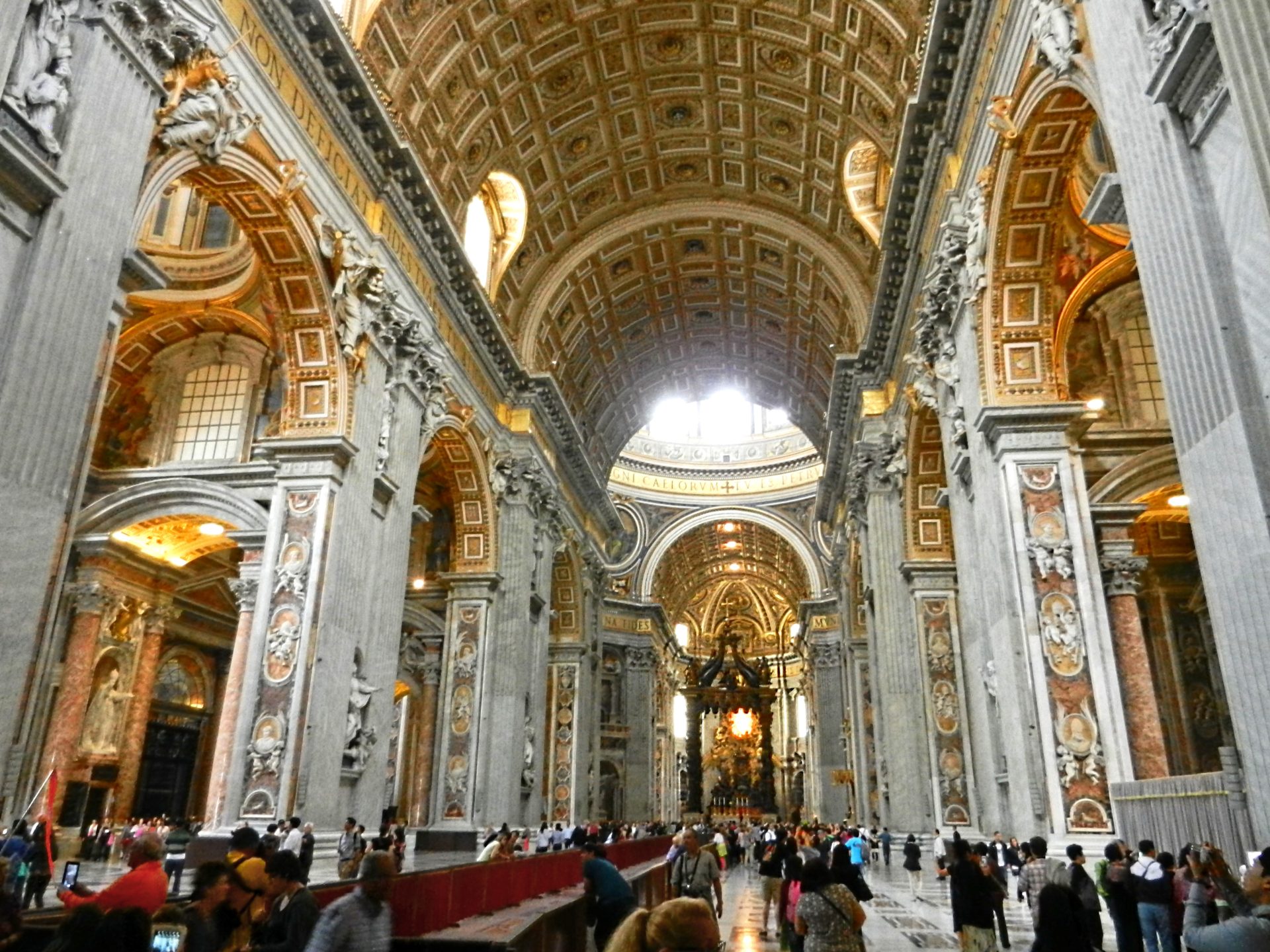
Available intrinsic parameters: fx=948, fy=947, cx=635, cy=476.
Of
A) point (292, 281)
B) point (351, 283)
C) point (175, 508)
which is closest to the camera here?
point (292, 281)

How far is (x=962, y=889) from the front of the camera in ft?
19.1

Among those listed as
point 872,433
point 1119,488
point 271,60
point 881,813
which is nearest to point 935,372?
point 1119,488

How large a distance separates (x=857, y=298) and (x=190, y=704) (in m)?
17.2

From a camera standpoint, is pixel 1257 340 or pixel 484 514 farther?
pixel 484 514

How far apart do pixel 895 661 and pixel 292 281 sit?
42.7 ft

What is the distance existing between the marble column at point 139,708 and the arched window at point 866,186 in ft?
52.3

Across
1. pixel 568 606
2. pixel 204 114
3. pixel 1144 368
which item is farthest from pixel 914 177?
pixel 568 606

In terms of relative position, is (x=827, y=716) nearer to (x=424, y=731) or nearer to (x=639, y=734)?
(x=639, y=734)

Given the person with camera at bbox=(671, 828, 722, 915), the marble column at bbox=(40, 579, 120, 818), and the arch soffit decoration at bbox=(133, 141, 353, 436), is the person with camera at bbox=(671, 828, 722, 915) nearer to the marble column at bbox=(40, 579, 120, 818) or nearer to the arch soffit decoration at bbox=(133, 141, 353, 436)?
the arch soffit decoration at bbox=(133, 141, 353, 436)

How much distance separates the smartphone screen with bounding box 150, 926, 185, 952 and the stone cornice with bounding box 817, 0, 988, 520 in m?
11.7

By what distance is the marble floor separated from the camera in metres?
8.38

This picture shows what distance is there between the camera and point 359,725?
13055 mm

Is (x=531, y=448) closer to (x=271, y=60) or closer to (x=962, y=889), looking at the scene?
(x=271, y=60)

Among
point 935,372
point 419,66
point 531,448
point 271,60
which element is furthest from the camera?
point 531,448
